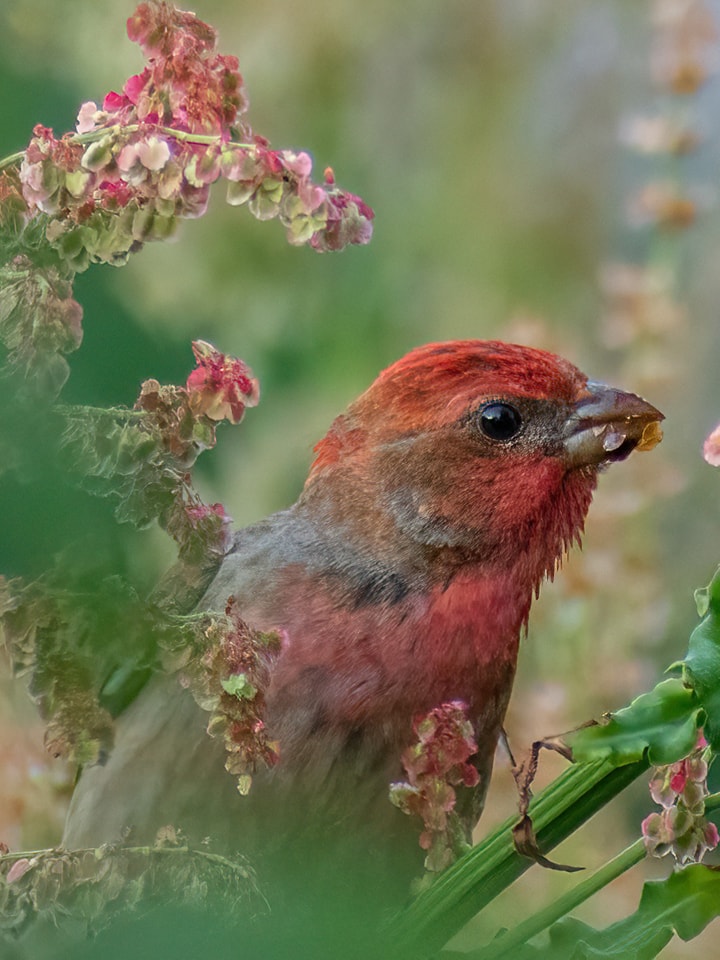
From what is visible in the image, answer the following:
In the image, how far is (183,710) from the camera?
169 centimetres

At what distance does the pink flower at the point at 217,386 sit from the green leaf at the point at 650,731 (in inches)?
15.7

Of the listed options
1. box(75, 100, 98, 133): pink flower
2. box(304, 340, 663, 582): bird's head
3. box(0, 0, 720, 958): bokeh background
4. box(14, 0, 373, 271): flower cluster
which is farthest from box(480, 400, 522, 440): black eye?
box(75, 100, 98, 133): pink flower

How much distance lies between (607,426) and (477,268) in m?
1.44

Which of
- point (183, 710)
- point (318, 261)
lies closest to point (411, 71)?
point (318, 261)

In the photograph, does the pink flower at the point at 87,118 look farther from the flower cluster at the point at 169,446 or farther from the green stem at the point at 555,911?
the green stem at the point at 555,911

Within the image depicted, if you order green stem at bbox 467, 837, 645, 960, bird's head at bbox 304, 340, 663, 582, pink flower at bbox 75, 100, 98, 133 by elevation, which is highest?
bird's head at bbox 304, 340, 663, 582

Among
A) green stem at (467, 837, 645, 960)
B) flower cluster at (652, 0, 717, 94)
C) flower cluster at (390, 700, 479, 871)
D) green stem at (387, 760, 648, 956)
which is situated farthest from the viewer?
flower cluster at (652, 0, 717, 94)

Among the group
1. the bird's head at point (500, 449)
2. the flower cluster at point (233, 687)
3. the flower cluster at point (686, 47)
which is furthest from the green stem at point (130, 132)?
the flower cluster at point (686, 47)

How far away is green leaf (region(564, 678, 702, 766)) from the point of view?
1.02 m

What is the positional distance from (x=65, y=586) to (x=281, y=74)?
2.15 metres

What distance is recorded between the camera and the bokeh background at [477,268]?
1640 mm

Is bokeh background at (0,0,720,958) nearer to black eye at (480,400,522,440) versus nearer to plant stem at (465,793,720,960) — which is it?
plant stem at (465,793,720,960)

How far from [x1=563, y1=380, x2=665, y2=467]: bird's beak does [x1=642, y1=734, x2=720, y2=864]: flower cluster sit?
642 mm

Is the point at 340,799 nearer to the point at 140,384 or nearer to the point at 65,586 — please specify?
the point at 140,384
